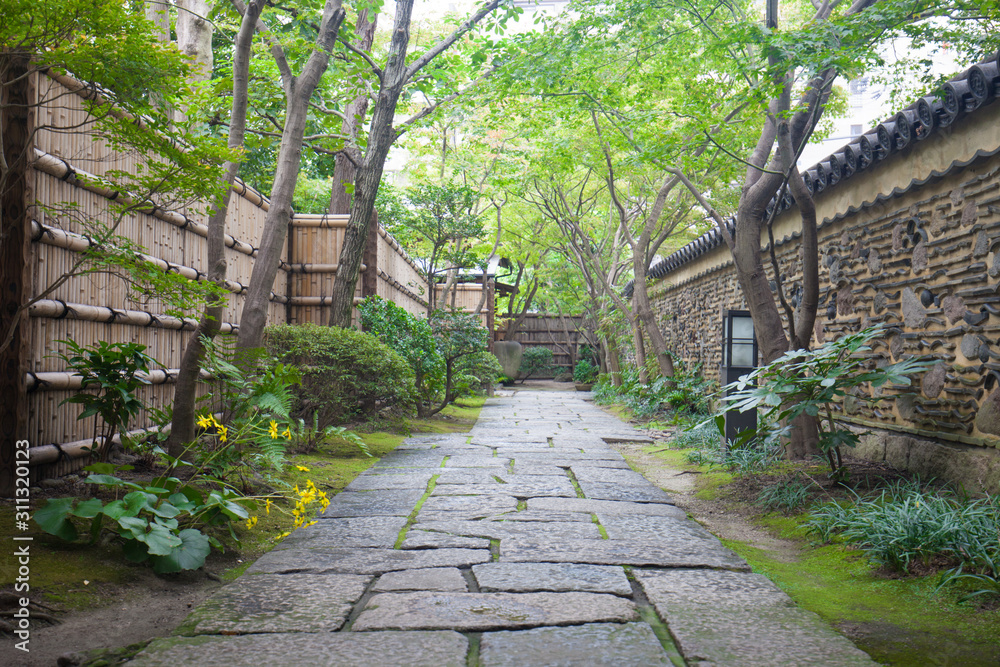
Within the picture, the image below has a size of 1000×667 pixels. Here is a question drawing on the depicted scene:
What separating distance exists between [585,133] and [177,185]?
731cm

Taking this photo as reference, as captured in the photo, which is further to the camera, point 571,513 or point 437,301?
point 437,301

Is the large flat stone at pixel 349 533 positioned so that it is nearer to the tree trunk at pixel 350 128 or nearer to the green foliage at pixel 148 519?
the green foliage at pixel 148 519

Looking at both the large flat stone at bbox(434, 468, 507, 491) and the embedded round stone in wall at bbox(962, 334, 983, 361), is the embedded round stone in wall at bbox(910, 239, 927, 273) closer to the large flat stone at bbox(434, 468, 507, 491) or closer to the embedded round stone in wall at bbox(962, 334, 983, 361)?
the embedded round stone in wall at bbox(962, 334, 983, 361)

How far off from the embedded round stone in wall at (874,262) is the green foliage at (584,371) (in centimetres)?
1317

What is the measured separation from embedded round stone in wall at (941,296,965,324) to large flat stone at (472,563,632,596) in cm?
254

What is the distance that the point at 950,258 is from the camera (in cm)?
385

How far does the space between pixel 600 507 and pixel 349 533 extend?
4.51ft

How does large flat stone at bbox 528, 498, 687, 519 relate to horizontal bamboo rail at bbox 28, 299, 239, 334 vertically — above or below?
below

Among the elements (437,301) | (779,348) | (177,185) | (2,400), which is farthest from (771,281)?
(437,301)

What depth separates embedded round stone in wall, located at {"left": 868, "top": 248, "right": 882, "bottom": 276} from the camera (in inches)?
183

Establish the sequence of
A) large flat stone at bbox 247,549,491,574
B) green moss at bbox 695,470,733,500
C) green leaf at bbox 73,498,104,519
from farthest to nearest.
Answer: green moss at bbox 695,470,733,500, large flat stone at bbox 247,549,491,574, green leaf at bbox 73,498,104,519

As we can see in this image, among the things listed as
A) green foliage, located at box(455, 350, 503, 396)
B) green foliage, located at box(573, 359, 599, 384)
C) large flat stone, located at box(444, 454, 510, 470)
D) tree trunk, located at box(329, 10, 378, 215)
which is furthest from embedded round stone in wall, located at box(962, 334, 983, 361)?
green foliage, located at box(573, 359, 599, 384)

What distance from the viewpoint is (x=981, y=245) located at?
3.57 meters

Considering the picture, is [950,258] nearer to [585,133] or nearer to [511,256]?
[585,133]
